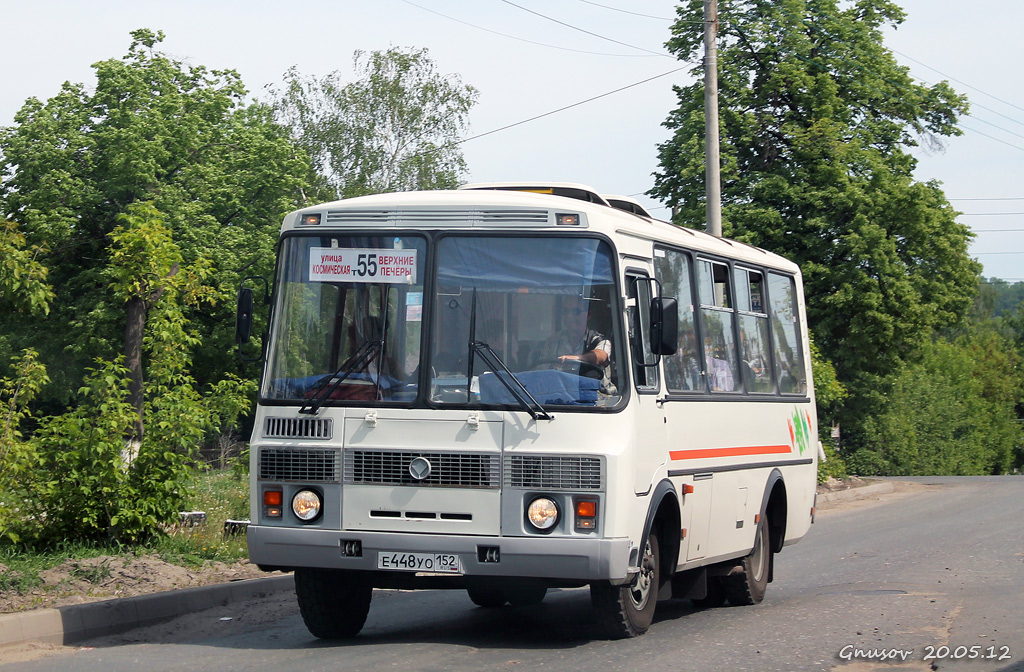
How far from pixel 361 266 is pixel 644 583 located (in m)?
2.94

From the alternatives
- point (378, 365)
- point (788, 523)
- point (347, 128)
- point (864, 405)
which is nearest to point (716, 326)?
point (788, 523)

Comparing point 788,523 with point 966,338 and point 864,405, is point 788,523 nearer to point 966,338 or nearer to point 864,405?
point 864,405

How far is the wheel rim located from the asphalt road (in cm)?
27

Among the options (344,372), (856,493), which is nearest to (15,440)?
(344,372)

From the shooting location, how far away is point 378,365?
8.43 meters

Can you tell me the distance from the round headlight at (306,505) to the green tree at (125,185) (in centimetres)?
3592

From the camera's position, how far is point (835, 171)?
36.8 meters

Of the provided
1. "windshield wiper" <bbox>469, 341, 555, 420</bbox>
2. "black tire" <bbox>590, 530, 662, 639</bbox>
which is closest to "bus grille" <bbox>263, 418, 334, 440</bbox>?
"windshield wiper" <bbox>469, 341, 555, 420</bbox>

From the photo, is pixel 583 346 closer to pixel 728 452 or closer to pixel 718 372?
pixel 718 372

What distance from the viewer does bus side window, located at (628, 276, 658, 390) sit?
8.49 metres

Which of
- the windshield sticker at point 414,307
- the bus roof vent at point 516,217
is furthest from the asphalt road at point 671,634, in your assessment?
the bus roof vent at point 516,217

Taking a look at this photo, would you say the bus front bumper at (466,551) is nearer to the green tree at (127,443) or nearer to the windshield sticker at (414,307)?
the windshield sticker at (414,307)

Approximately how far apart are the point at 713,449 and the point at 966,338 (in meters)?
92.6

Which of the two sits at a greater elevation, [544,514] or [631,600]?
[544,514]
